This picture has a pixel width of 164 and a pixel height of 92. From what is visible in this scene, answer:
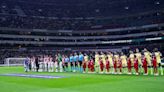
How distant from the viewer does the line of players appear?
19922 millimetres

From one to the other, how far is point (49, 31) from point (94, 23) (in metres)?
13.9

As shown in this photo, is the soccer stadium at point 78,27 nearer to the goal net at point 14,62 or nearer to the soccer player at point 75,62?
the goal net at point 14,62

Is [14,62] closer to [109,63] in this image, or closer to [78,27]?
[78,27]

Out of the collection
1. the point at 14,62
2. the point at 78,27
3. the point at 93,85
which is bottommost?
the point at 93,85

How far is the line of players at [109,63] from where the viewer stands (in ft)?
65.4

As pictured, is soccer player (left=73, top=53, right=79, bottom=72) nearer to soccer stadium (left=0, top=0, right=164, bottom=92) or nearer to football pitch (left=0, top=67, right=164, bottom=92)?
football pitch (left=0, top=67, right=164, bottom=92)

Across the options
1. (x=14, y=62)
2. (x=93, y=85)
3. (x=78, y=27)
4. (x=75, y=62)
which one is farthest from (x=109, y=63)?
(x=78, y=27)

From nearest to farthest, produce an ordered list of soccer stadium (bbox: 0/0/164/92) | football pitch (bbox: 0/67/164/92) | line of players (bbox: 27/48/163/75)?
1. football pitch (bbox: 0/67/164/92)
2. line of players (bbox: 27/48/163/75)
3. soccer stadium (bbox: 0/0/164/92)

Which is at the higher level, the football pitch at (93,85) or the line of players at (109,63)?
the line of players at (109,63)

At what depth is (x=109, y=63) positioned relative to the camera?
23125 mm

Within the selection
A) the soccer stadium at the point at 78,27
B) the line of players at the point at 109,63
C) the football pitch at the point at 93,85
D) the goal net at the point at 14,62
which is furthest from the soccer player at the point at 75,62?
the soccer stadium at the point at 78,27

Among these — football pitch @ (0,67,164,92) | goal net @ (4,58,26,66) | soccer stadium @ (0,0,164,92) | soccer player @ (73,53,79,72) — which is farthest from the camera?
soccer stadium @ (0,0,164,92)

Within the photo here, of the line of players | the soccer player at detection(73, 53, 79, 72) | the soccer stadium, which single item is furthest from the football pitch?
the soccer stadium

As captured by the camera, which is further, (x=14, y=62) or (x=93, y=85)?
(x=14, y=62)
